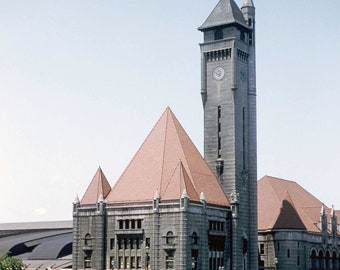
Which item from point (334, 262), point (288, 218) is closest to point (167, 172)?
point (288, 218)

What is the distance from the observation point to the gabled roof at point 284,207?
354 feet

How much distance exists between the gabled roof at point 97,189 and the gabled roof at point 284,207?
26232 mm

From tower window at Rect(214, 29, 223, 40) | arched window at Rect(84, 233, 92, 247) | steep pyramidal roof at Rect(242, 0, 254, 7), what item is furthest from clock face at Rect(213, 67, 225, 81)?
arched window at Rect(84, 233, 92, 247)

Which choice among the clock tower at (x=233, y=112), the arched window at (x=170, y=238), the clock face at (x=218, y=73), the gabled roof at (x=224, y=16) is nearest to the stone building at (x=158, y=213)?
the arched window at (x=170, y=238)

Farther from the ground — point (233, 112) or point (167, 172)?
point (233, 112)

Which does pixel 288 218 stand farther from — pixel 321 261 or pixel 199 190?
pixel 199 190

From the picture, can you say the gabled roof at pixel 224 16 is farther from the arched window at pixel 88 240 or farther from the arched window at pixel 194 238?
the arched window at pixel 88 240

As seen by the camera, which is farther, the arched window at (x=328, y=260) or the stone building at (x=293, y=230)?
the arched window at (x=328, y=260)

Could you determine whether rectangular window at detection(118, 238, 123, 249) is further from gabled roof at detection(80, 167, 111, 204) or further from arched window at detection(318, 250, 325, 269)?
arched window at detection(318, 250, 325, 269)

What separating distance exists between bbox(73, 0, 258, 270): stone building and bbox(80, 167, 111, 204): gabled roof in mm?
141

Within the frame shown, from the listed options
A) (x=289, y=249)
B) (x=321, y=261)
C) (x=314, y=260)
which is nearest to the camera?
(x=289, y=249)

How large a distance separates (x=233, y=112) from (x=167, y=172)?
13878 millimetres

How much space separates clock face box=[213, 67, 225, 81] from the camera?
331 feet

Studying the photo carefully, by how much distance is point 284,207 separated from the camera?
10912 cm
